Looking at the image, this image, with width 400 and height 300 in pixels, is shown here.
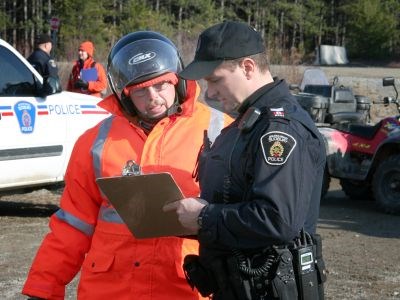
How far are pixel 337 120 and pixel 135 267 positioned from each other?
11370 millimetres

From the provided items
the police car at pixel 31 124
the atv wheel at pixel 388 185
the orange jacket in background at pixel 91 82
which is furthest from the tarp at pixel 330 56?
the police car at pixel 31 124

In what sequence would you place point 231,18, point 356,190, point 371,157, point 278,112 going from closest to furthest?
1. point 278,112
2. point 371,157
3. point 356,190
4. point 231,18

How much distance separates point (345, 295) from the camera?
18.8 feet

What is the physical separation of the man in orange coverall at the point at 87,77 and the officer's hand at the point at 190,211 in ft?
29.1

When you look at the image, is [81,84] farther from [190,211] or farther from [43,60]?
[190,211]

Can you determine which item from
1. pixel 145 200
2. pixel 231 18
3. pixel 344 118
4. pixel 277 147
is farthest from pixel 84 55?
pixel 231 18

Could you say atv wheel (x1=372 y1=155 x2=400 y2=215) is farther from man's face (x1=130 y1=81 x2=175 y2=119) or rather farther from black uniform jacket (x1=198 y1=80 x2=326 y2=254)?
black uniform jacket (x1=198 y1=80 x2=326 y2=254)

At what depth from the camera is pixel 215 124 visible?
293 cm

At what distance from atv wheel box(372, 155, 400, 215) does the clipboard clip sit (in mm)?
6823

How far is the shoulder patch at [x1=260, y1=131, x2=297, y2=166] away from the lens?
2.23 metres

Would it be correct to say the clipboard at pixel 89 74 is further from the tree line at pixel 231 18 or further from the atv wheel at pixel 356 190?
the tree line at pixel 231 18

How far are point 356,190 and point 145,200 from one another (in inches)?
315

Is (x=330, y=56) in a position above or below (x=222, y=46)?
below

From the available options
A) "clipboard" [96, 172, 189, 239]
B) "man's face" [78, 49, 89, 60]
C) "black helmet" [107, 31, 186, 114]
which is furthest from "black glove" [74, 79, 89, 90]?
"clipboard" [96, 172, 189, 239]
